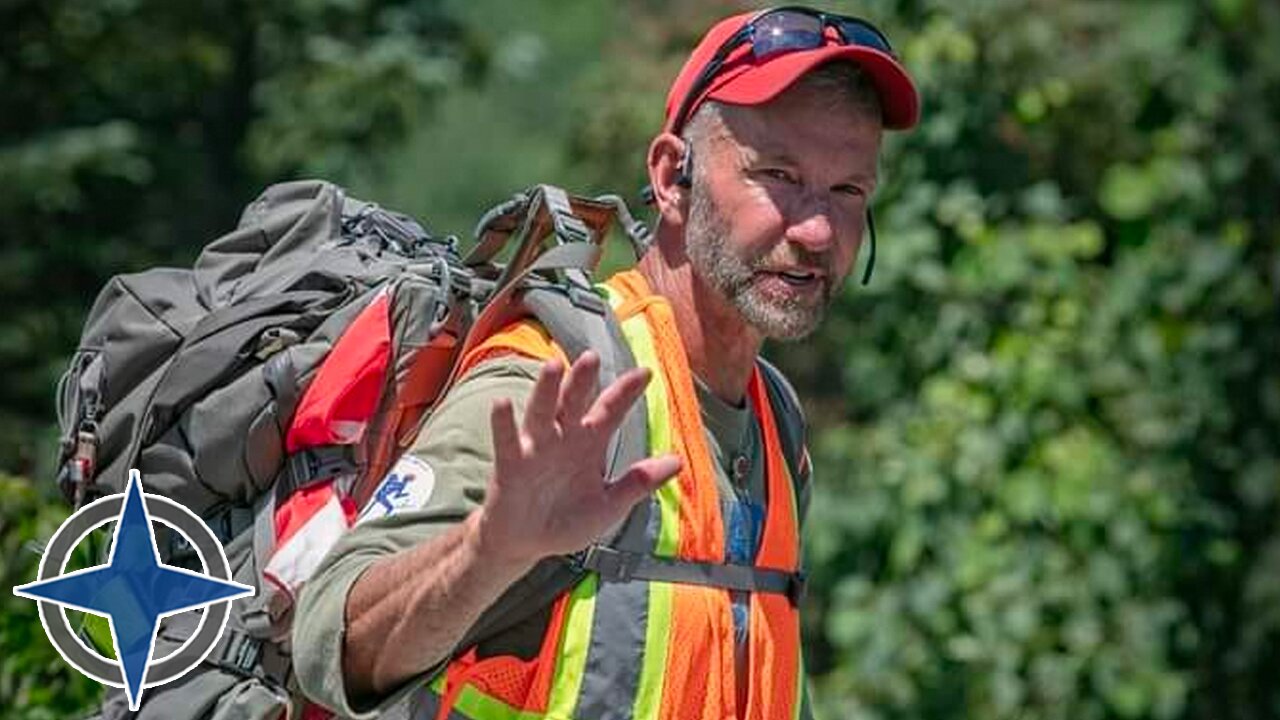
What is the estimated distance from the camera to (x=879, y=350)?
347 inches

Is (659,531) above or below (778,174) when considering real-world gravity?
below

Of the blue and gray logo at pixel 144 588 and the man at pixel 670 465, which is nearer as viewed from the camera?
the man at pixel 670 465

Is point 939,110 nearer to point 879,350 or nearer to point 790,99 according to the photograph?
point 879,350

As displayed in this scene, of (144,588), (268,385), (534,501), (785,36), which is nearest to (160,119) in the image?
(144,588)

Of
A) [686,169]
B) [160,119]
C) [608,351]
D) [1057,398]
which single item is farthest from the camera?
[160,119]

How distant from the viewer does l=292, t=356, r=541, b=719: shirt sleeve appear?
9.22 feet

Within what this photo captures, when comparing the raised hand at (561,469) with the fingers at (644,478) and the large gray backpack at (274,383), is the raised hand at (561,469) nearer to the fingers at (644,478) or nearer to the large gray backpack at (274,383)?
the fingers at (644,478)

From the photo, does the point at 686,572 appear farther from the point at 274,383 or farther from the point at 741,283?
the point at 274,383

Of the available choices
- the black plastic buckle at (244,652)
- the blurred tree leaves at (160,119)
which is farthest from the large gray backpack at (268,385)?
the blurred tree leaves at (160,119)

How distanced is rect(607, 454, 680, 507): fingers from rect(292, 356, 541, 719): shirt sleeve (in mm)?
323

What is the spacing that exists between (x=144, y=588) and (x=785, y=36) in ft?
3.58

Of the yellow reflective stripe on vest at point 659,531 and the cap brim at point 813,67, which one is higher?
the cap brim at point 813,67

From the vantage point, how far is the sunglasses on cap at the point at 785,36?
327 cm

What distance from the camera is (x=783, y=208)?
325cm
